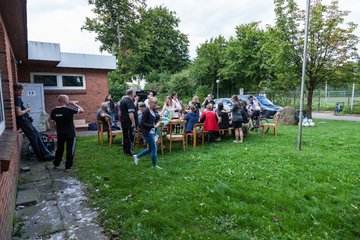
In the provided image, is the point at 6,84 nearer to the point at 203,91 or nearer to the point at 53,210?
the point at 53,210

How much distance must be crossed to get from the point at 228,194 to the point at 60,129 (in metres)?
3.44

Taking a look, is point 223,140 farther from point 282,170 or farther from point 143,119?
point 143,119

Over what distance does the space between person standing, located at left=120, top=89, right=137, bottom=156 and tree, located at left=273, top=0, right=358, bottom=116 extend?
10.3 m

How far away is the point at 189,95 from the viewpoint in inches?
1164

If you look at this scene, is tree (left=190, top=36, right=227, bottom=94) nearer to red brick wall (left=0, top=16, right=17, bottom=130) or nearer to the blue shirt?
the blue shirt

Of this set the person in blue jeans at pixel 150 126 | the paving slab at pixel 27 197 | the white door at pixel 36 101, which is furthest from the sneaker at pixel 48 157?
the white door at pixel 36 101

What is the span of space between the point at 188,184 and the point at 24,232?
7.50 ft

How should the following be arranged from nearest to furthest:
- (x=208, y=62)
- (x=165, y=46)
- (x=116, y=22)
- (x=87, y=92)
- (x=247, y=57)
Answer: (x=87, y=92), (x=247, y=57), (x=116, y=22), (x=208, y=62), (x=165, y=46)

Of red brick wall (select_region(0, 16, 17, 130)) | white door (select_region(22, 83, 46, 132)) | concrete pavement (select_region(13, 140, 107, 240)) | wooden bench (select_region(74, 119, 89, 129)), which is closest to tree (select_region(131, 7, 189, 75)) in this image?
wooden bench (select_region(74, 119, 89, 129))

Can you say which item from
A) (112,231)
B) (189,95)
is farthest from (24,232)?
(189,95)

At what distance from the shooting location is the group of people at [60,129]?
4.73 meters

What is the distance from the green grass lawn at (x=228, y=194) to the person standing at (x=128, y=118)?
1.14 ft

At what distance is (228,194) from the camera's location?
3623 millimetres

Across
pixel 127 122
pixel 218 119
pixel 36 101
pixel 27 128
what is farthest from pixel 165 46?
pixel 27 128
